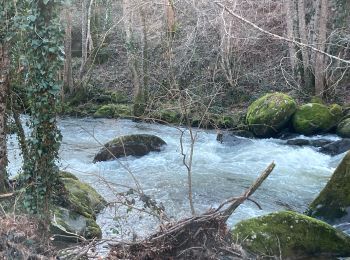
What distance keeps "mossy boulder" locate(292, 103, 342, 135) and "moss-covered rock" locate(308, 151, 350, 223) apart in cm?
766

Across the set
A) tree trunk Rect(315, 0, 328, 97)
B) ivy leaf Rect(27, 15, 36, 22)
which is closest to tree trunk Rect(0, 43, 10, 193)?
ivy leaf Rect(27, 15, 36, 22)

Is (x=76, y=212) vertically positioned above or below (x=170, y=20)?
below

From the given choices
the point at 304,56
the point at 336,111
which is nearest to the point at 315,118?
the point at 336,111

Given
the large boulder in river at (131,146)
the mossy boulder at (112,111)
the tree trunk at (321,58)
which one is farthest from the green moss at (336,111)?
the mossy boulder at (112,111)

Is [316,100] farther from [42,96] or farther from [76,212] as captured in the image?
[42,96]

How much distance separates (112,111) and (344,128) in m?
8.61

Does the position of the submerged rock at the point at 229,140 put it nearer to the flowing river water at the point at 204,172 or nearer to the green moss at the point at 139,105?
the flowing river water at the point at 204,172

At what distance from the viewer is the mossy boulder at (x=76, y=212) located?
9.09 meters

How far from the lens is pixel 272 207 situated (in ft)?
38.2

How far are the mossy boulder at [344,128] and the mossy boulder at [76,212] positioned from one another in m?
8.99

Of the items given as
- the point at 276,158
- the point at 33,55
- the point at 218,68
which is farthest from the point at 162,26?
the point at 33,55

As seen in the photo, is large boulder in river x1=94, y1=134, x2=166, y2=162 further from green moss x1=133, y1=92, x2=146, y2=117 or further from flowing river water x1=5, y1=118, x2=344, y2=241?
green moss x1=133, y1=92, x2=146, y2=117

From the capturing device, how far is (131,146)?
15562 millimetres

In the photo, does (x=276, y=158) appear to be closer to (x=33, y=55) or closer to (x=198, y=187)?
(x=198, y=187)
